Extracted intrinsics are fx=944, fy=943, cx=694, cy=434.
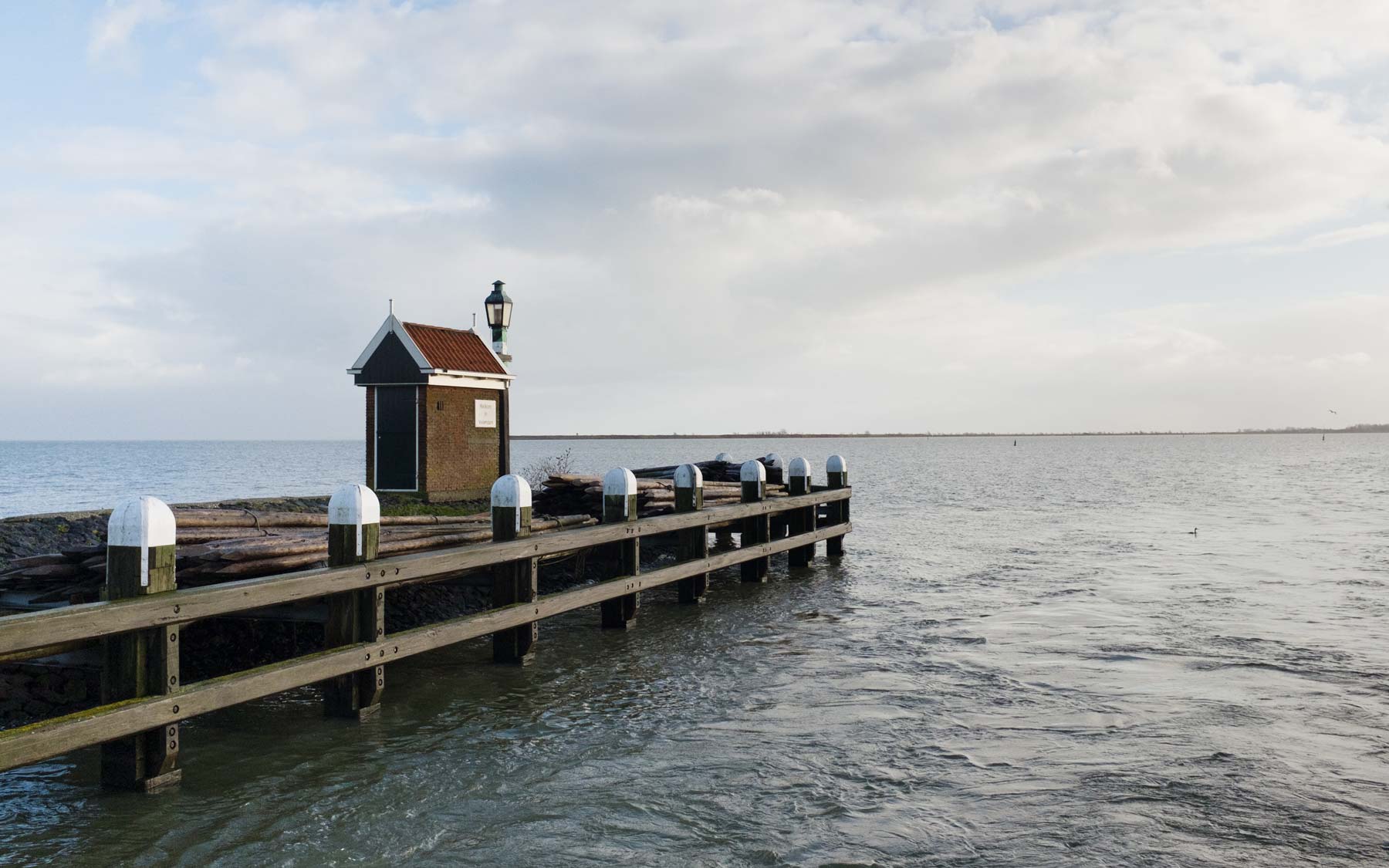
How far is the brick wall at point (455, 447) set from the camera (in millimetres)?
18859

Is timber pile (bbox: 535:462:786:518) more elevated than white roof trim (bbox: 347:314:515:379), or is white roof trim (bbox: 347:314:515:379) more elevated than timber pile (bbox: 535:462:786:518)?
white roof trim (bbox: 347:314:515:379)

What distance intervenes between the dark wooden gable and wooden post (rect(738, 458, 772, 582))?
7.32 meters

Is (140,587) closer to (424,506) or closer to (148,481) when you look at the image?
(424,506)

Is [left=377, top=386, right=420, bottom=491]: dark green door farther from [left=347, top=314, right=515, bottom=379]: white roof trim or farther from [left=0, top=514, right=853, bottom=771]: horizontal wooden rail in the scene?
[left=0, top=514, right=853, bottom=771]: horizontal wooden rail

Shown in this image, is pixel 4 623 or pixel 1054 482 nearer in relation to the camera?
pixel 4 623

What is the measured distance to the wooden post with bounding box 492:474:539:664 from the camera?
948 cm

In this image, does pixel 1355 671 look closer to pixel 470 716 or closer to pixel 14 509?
pixel 470 716

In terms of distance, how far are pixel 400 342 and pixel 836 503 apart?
9928mm

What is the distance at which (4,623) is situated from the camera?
4.97m

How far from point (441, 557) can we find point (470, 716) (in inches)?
55.4

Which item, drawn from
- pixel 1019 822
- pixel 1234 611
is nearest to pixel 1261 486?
pixel 1234 611

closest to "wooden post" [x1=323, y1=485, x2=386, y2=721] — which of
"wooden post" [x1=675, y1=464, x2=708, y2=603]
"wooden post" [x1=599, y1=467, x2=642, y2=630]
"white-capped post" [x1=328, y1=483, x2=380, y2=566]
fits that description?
"white-capped post" [x1=328, y1=483, x2=380, y2=566]

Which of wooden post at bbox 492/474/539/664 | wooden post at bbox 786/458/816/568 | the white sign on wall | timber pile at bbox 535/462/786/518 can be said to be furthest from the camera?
the white sign on wall

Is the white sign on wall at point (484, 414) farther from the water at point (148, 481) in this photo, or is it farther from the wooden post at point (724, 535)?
the water at point (148, 481)
